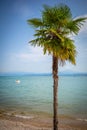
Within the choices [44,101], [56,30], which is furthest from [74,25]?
[44,101]

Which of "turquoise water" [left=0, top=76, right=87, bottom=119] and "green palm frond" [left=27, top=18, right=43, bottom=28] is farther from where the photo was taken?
"turquoise water" [left=0, top=76, right=87, bottom=119]

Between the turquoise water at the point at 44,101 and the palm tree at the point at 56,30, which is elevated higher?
the palm tree at the point at 56,30

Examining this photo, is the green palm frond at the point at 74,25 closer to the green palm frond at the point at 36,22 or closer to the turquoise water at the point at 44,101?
the green palm frond at the point at 36,22

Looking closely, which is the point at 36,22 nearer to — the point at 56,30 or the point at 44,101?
the point at 56,30

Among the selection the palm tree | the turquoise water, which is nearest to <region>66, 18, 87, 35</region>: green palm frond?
the palm tree

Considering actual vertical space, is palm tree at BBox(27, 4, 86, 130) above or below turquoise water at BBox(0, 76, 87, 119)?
A: above

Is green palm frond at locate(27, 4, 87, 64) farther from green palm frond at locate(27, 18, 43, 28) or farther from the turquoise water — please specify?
the turquoise water

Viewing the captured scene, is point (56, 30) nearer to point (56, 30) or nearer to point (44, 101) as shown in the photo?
point (56, 30)

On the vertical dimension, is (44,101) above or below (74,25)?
below

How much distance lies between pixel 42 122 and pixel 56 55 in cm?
365

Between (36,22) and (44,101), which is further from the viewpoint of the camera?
(44,101)

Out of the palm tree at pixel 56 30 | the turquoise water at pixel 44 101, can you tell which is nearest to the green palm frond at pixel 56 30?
the palm tree at pixel 56 30

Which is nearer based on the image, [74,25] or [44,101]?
[74,25]

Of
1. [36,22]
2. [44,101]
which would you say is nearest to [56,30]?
[36,22]
